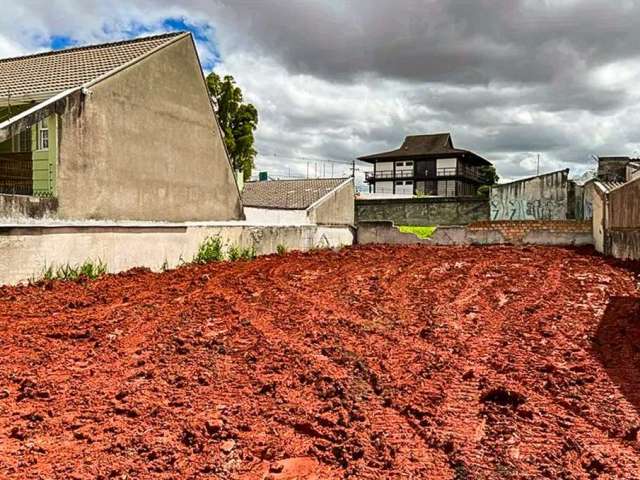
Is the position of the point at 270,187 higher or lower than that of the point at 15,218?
higher

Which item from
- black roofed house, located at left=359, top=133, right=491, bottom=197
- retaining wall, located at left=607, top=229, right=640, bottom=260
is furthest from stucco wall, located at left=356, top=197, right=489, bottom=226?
black roofed house, located at left=359, top=133, right=491, bottom=197

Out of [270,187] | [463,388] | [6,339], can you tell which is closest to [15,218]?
[6,339]

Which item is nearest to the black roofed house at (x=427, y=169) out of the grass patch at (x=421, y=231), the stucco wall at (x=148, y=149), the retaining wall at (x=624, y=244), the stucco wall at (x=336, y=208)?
the stucco wall at (x=336, y=208)

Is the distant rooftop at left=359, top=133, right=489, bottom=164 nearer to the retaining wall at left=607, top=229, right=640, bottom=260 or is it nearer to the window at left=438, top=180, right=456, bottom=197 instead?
the window at left=438, top=180, right=456, bottom=197

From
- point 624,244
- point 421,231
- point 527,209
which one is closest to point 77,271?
point 624,244

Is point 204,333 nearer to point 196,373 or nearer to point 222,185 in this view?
point 196,373

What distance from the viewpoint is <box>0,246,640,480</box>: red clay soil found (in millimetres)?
3520

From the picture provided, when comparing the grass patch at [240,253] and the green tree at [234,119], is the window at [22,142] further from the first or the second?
the green tree at [234,119]

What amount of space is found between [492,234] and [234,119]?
53.7 feet

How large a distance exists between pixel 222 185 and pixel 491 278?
30.7 feet

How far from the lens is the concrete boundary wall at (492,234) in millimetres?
20125

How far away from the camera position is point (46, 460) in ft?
11.5

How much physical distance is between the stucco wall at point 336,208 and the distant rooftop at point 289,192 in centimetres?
35

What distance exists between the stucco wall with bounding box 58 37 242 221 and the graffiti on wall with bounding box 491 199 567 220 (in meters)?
13.7
